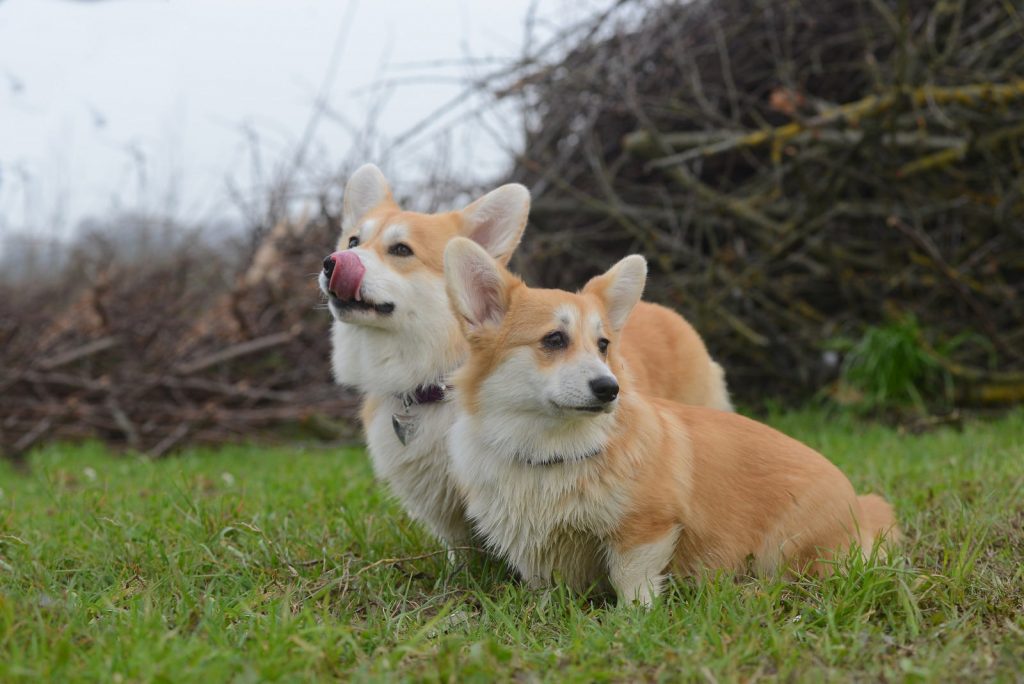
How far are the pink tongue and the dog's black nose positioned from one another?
971mm

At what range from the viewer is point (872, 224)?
655 cm

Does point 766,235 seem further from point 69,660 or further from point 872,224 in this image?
point 69,660

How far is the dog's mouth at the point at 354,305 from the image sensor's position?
3.21m

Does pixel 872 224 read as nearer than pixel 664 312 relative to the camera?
No

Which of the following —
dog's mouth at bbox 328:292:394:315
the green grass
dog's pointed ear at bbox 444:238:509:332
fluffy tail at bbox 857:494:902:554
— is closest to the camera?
the green grass

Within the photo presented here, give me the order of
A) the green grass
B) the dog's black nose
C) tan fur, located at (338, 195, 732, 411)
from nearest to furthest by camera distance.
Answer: the green grass
the dog's black nose
tan fur, located at (338, 195, 732, 411)

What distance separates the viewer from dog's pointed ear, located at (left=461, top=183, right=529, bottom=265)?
3459 mm

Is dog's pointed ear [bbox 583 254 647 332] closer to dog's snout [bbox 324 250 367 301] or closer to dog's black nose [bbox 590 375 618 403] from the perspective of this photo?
dog's black nose [bbox 590 375 618 403]

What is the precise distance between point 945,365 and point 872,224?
3.79 feet

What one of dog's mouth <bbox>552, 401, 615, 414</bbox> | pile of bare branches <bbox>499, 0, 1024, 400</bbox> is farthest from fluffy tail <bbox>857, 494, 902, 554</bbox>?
pile of bare branches <bbox>499, 0, 1024, 400</bbox>

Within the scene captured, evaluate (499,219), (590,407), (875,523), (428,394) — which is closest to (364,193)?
(499,219)

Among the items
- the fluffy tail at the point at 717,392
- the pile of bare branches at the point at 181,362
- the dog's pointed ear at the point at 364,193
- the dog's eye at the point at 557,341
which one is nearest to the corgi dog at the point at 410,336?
the dog's pointed ear at the point at 364,193

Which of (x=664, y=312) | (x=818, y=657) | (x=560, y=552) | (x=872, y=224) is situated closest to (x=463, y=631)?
(x=560, y=552)

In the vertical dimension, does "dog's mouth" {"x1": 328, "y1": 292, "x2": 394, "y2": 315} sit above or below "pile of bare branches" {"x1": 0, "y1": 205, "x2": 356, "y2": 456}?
above
